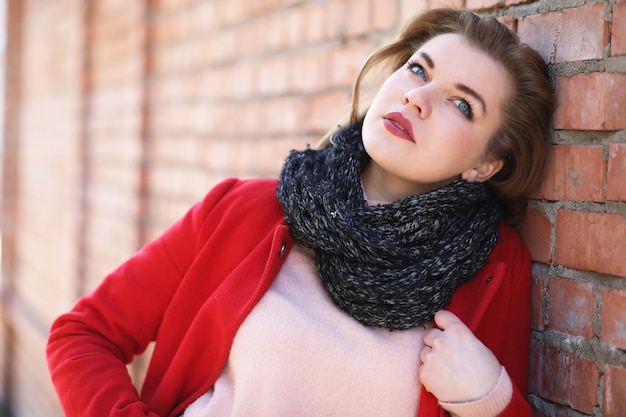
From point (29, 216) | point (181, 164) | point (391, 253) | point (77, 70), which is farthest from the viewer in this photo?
point (29, 216)

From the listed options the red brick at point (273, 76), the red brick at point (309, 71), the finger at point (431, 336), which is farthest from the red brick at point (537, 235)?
the red brick at point (273, 76)

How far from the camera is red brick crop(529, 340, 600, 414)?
1.69 metres

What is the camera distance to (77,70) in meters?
5.24

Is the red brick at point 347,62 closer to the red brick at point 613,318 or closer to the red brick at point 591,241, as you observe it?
the red brick at point 591,241

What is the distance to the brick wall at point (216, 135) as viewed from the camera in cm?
168

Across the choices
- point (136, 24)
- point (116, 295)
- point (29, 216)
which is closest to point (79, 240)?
point (136, 24)

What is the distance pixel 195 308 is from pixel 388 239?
534 mm

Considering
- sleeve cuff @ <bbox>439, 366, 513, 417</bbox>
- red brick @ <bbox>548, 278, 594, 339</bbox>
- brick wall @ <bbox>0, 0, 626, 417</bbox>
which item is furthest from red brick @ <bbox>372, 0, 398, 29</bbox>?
sleeve cuff @ <bbox>439, 366, 513, 417</bbox>

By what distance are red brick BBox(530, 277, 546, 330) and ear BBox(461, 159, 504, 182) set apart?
30 centimetres

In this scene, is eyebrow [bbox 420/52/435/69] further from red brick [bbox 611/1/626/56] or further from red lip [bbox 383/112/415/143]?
red brick [bbox 611/1/626/56]

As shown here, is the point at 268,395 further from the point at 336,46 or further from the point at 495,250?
the point at 336,46

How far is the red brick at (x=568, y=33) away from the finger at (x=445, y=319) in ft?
2.22

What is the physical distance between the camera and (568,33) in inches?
69.3

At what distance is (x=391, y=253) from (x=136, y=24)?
115 inches
